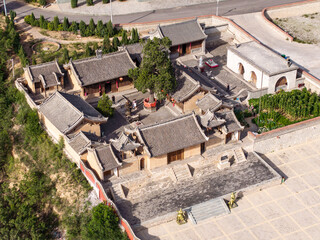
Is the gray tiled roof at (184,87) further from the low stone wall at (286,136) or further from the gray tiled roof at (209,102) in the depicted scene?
the low stone wall at (286,136)

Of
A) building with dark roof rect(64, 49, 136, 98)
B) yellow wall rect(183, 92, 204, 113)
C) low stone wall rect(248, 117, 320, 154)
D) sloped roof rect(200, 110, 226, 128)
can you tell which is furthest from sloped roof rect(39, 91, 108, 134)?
low stone wall rect(248, 117, 320, 154)

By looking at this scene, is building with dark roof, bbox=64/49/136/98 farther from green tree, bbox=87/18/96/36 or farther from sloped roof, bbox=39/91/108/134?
green tree, bbox=87/18/96/36

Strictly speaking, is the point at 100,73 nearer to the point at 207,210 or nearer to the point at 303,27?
the point at 207,210

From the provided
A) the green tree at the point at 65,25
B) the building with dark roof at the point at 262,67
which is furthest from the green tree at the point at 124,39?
the building with dark roof at the point at 262,67

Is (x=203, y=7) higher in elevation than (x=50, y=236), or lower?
higher

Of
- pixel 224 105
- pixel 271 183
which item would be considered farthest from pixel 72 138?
pixel 271 183

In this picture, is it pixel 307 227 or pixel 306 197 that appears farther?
pixel 306 197

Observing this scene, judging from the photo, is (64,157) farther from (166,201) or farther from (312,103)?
(312,103)
